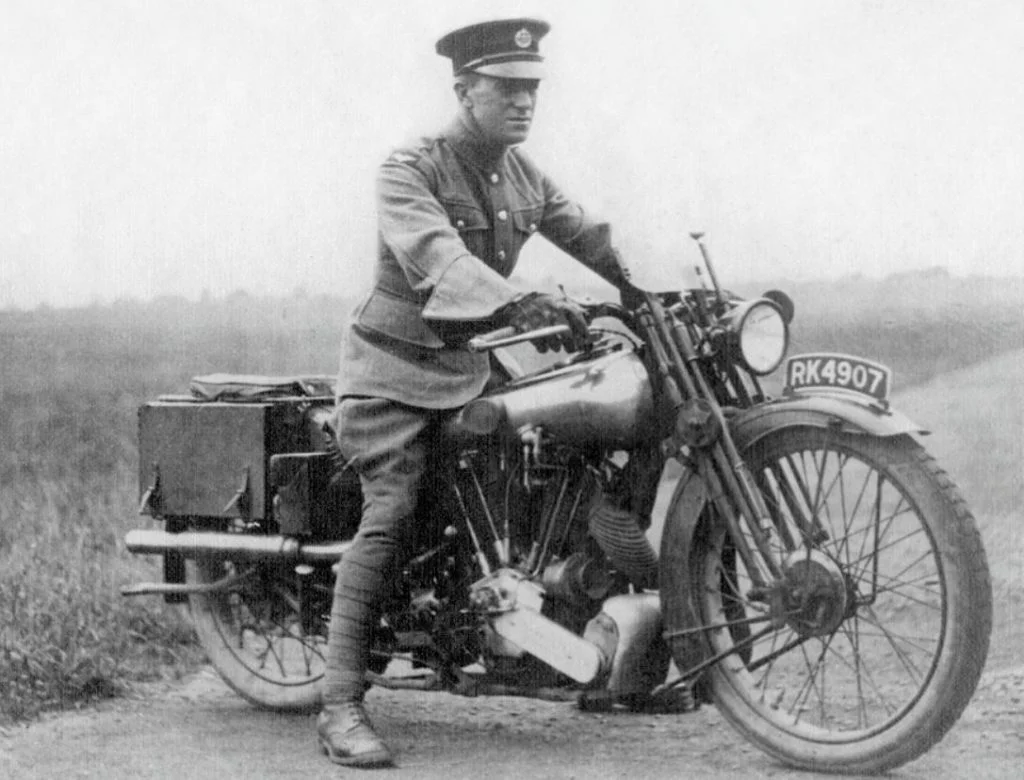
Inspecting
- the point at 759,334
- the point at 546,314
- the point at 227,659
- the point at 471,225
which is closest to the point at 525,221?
the point at 471,225

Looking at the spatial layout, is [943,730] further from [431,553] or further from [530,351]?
[530,351]

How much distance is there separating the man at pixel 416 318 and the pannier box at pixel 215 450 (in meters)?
0.41

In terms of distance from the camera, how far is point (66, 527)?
6793 millimetres

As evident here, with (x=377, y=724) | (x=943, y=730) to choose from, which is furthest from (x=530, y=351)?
(x=943, y=730)

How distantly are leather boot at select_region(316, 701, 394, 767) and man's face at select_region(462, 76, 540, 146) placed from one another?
5.42ft

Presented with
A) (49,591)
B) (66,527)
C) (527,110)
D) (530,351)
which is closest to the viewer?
(527,110)

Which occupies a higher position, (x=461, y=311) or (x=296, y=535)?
(x=461, y=311)

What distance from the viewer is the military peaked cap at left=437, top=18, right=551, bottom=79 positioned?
164 inches

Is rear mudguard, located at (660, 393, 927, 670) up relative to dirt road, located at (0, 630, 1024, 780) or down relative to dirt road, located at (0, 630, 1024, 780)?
up

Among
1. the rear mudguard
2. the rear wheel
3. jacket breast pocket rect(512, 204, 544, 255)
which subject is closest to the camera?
the rear mudguard

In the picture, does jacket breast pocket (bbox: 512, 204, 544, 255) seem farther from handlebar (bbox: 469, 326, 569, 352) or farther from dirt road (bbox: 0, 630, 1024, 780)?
dirt road (bbox: 0, 630, 1024, 780)

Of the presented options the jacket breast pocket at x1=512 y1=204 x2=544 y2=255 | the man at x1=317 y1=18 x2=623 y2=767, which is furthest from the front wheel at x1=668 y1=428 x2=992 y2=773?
the jacket breast pocket at x1=512 y1=204 x2=544 y2=255

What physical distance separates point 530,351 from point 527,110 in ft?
15.8

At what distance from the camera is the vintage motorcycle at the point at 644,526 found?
12.1 feet
